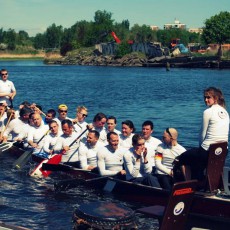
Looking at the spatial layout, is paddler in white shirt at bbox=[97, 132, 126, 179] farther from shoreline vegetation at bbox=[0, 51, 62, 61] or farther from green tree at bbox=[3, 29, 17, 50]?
green tree at bbox=[3, 29, 17, 50]

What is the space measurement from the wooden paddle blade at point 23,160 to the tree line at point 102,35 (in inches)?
3969

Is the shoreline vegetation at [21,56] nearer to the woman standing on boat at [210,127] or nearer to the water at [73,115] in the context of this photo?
the water at [73,115]

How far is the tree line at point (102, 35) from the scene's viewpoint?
115 m

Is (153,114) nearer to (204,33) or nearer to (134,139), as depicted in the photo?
(134,139)

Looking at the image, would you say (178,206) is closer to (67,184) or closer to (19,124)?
(67,184)

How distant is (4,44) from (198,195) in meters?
160

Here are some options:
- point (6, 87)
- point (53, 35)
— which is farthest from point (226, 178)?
point (53, 35)

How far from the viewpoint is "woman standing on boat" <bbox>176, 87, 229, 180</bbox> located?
33.5 ft

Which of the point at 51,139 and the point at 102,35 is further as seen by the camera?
the point at 102,35

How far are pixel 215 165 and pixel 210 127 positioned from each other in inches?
29.4

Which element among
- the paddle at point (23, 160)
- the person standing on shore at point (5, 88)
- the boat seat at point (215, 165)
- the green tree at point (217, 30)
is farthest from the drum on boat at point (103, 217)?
the green tree at point (217, 30)

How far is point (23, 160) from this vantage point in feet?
53.1

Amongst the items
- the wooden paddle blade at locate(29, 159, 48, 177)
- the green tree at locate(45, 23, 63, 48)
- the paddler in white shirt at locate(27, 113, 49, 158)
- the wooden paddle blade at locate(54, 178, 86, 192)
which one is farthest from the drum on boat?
the green tree at locate(45, 23, 63, 48)

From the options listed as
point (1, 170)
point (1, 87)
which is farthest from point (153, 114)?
point (1, 170)
